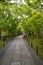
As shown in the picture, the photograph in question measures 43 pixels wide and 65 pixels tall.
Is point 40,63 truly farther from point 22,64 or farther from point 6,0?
point 6,0

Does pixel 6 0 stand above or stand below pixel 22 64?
above

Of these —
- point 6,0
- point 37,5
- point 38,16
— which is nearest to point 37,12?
point 38,16

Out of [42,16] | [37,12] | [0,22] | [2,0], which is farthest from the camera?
[0,22]

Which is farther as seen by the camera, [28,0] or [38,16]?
[38,16]

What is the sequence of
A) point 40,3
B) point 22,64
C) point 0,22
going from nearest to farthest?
point 22,64
point 40,3
point 0,22

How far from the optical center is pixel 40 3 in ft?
70.9

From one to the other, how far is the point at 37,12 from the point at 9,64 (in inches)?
508

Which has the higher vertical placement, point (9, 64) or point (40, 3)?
point (40, 3)

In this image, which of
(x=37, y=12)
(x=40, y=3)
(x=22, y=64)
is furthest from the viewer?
(x=37, y=12)

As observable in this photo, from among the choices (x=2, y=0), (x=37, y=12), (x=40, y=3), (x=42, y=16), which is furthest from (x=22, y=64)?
(x=37, y=12)

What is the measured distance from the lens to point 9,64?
15180 millimetres

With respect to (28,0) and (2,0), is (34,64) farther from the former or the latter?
(28,0)

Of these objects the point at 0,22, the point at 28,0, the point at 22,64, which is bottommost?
the point at 22,64

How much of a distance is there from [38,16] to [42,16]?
1558mm
